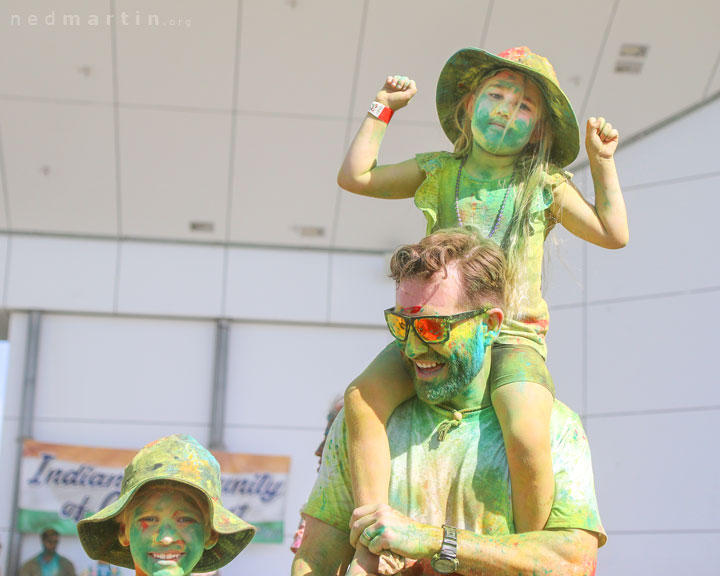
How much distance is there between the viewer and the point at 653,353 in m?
11.7

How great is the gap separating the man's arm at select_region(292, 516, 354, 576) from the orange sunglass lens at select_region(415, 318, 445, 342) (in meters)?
0.70

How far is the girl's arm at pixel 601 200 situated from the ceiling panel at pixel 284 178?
804cm

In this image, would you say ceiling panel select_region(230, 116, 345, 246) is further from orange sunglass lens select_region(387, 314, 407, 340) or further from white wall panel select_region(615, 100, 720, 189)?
orange sunglass lens select_region(387, 314, 407, 340)

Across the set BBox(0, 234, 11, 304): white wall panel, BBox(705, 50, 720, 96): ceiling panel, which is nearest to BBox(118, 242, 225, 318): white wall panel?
BBox(0, 234, 11, 304): white wall panel

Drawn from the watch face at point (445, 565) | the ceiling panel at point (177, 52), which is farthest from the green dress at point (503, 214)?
the ceiling panel at point (177, 52)

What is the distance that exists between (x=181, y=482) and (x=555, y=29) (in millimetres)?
8415

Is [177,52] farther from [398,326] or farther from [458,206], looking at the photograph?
[398,326]

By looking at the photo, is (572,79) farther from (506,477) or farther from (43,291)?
(506,477)

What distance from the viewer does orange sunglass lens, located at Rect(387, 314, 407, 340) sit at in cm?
357

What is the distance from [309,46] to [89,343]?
154 inches

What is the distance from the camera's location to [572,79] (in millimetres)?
11656

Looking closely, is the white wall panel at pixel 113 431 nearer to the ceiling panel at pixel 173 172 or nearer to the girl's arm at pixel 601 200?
the ceiling panel at pixel 173 172

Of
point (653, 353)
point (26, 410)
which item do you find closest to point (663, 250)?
point (653, 353)

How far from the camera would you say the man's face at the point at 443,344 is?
3.57 metres
